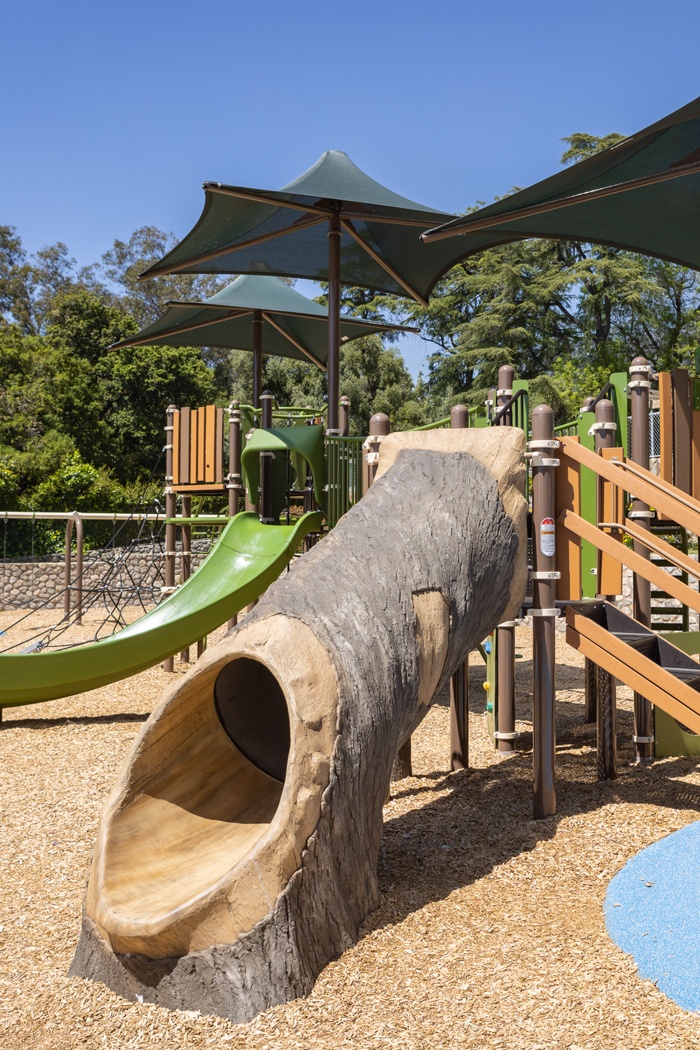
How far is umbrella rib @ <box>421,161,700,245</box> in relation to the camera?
5818mm

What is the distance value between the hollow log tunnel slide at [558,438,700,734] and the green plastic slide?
326 cm

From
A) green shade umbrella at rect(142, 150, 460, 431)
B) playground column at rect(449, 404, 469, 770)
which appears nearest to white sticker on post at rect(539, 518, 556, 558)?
playground column at rect(449, 404, 469, 770)

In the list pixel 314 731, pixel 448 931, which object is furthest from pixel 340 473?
pixel 448 931

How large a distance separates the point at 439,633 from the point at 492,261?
92.1ft

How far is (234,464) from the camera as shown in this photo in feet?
32.3

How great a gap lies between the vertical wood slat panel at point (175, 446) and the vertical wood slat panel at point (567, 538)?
6.13m

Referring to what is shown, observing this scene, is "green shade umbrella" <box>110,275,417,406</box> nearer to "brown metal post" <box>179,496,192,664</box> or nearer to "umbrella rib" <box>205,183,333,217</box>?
"brown metal post" <box>179,496,192,664</box>

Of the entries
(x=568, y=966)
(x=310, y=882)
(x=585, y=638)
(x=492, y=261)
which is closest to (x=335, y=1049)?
(x=310, y=882)

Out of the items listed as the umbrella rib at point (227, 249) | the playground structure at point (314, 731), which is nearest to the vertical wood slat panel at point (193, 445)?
the umbrella rib at point (227, 249)

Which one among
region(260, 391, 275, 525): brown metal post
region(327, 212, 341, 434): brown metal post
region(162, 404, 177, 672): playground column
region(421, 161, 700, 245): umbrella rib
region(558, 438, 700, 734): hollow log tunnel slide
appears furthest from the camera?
region(162, 404, 177, 672): playground column

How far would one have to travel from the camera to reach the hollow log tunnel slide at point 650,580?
16.9ft

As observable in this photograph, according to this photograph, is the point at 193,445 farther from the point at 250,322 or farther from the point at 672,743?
the point at 672,743

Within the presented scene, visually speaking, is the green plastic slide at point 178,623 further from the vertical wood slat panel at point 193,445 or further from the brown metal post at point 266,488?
the vertical wood slat panel at point 193,445

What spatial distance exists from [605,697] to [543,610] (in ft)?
4.16
